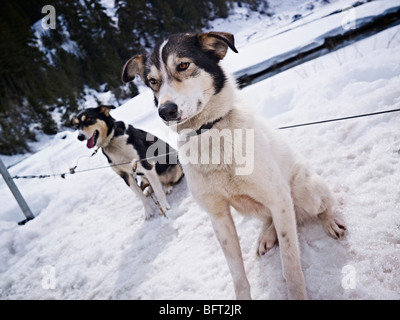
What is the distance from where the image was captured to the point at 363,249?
5.18 feet

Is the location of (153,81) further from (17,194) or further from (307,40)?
(307,40)

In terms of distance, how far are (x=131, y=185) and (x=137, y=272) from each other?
4.73 feet

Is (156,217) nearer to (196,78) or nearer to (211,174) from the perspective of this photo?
(211,174)

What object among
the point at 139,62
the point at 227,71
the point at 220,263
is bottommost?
the point at 220,263

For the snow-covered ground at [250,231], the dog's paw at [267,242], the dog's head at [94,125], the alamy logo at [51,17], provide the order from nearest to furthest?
the snow-covered ground at [250,231]
the dog's paw at [267,242]
the dog's head at [94,125]
the alamy logo at [51,17]

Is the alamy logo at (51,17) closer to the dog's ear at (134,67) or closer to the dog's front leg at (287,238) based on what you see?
the dog's ear at (134,67)

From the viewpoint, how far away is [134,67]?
2.06 metres

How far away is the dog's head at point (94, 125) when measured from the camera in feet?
11.4

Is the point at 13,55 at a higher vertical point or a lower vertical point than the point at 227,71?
higher

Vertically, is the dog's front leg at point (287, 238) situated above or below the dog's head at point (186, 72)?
below

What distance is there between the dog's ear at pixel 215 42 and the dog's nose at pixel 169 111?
66cm

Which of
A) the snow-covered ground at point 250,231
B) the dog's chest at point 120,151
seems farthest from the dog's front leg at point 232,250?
the dog's chest at point 120,151

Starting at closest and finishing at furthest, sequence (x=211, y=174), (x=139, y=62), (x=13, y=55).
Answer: (x=211, y=174)
(x=139, y=62)
(x=13, y=55)
